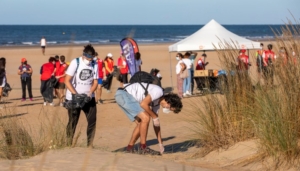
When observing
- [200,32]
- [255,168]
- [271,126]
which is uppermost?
[200,32]

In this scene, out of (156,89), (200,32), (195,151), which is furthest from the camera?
(200,32)

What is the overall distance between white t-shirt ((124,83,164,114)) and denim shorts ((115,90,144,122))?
62 millimetres

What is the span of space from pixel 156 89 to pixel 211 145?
Result: 1.25 metres

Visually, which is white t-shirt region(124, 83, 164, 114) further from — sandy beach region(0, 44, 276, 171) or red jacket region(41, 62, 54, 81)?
red jacket region(41, 62, 54, 81)

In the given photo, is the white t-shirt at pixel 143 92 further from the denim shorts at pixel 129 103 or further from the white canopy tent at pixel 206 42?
the white canopy tent at pixel 206 42

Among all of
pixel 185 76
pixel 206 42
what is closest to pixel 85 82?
pixel 185 76

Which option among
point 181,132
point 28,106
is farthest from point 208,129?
point 28,106

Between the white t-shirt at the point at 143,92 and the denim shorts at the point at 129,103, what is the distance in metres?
0.06

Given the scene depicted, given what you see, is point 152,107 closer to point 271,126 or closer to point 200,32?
point 271,126

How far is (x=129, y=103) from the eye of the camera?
8.43 meters

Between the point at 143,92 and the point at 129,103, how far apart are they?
255 mm

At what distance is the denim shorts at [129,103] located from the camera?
8383 millimetres

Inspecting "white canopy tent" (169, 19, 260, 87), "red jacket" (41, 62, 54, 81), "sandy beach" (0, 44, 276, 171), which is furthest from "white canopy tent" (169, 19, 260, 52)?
"red jacket" (41, 62, 54, 81)

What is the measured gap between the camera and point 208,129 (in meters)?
8.77
